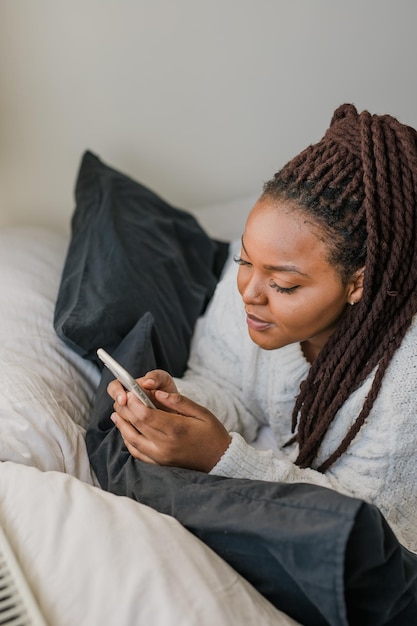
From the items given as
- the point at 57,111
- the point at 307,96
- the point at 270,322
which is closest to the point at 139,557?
the point at 270,322

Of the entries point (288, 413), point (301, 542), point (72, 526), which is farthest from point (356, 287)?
point (72, 526)

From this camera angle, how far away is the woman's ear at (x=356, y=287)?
3.37 ft

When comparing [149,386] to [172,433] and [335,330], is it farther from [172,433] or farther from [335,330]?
[335,330]

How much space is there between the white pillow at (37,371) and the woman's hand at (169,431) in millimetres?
98

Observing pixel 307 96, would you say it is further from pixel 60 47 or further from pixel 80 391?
pixel 80 391

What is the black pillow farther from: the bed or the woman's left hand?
the woman's left hand

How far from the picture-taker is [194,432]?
978 mm

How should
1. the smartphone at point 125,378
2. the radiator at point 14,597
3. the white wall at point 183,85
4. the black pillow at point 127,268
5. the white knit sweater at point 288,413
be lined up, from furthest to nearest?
the white wall at point 183,85, the black pillow at point 127,268, the white knit sweater at point 288,413, the smartphone at point 125,378, the radiator at point 14,597

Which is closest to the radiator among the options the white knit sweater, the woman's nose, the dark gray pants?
the dark gray pants

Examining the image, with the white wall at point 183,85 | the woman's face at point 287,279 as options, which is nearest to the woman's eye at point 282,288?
the woman's face at point 287,279

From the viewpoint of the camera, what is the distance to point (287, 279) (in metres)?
1.01

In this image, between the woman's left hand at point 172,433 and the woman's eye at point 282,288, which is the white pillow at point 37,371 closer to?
the woman's left hand at point 172,433

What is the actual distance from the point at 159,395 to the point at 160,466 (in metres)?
0.10

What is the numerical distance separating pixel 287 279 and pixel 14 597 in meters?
0.54
